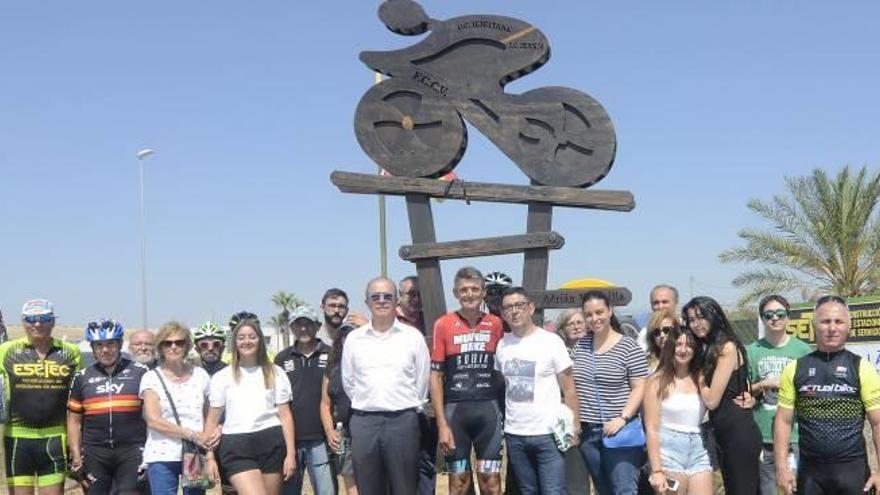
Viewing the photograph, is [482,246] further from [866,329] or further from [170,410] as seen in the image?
[866,329]

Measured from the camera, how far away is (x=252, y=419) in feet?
20.2

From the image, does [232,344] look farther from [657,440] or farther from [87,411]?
[657,440]

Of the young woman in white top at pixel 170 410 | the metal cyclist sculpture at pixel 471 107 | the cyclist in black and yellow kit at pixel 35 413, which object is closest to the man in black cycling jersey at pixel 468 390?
the young woman in white top at pixel 170 410

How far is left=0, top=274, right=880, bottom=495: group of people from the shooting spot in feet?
17.9

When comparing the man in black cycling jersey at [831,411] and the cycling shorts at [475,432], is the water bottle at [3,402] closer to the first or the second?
the cycling shorts at [475,432]

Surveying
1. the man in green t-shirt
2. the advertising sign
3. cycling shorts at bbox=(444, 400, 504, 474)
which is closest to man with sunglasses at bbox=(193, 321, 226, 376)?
cycling shorts at bbox=(444, 400, 504, 474)

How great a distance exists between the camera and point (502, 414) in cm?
623

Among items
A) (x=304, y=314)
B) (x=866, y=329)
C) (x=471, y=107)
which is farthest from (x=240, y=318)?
(x=866, y=329)

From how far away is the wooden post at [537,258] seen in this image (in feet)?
25.4

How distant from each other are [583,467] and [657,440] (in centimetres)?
90

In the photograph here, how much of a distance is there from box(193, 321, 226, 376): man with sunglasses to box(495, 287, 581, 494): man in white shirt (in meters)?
2.30

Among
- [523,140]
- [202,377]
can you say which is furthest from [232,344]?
[523,140]

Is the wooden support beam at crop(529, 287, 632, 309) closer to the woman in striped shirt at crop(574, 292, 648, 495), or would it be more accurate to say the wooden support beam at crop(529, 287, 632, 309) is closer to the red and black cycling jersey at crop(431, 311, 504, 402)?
the woman in striped shirt at crop(574, 292, 648, 495)

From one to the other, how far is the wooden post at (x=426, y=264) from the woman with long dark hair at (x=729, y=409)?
8.20 feet
